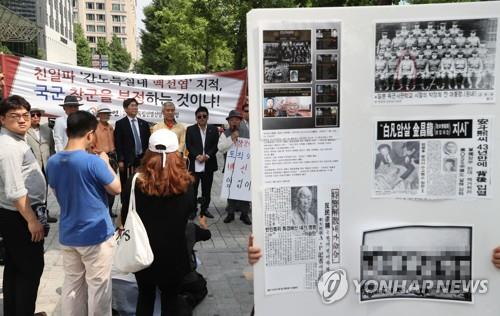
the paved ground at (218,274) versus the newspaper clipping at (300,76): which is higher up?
the newspaper clipping at (300,76)

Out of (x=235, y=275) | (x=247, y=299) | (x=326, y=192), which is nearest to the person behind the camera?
(x=326, y=192)

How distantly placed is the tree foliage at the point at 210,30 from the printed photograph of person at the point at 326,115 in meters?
4.93

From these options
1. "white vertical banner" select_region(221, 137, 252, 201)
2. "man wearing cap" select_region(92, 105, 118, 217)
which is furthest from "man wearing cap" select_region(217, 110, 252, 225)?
"man wearing cap" select_region(92, 105, 118, 217)

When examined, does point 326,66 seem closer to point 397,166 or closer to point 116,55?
point 397,166

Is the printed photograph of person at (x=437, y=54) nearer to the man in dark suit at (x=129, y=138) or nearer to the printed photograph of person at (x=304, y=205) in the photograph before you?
the printed photograph of person at (x=304, y=205)

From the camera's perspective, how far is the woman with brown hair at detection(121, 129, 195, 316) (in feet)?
9.62

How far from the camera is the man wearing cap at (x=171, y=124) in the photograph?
23.9 feet

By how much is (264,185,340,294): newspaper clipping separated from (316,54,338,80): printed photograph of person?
0.47 meters

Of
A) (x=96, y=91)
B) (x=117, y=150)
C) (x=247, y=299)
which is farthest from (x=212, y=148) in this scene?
(x=247, y=299)

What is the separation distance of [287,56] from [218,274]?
350 cm

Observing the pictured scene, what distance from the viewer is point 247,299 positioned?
14.6ft

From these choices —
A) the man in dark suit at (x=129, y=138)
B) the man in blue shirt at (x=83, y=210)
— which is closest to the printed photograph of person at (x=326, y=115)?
the man in blue shirt at (x=83, y=210)

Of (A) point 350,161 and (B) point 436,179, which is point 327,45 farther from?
(B) point 436,179

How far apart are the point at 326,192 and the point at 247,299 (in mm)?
2591
